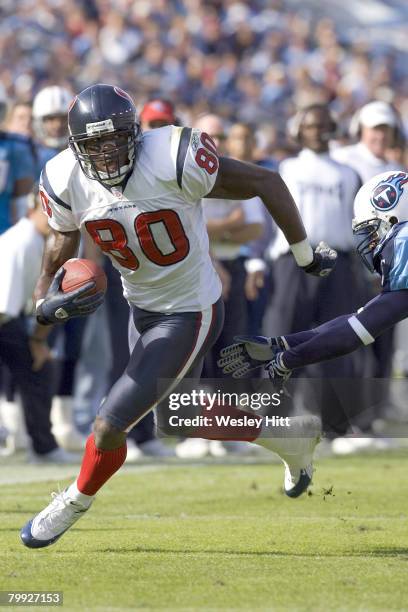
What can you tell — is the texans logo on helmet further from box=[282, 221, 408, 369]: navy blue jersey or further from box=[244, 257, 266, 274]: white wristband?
box=[244, 257, 266, 274]: white wristband

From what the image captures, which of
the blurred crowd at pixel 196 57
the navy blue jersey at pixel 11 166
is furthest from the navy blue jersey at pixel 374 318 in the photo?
the blurred crowd at pixel 196 57

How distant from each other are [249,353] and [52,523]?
3.49ft

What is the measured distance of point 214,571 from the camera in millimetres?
4621

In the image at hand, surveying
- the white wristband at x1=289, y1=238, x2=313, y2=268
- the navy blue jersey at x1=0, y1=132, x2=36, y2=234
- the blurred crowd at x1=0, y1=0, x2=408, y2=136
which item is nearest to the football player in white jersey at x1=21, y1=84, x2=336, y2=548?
the white wristband at x1=289, y1=238, x2=313, y2=268

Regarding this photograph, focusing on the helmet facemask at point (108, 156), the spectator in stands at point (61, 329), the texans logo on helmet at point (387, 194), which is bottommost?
the spectator in stands at point (61, 329)

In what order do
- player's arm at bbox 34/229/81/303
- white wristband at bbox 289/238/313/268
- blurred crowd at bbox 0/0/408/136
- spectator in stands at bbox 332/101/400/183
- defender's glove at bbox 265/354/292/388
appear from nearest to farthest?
defender's glove at bbox 265/354/292/388 → player's arm at bbox 34/229/81/303 → white wristband at bbox 289/238/313/268 → spectator in stands at bbox 332/101/400/183 → blurred crowd at bbox 0/0/408/136

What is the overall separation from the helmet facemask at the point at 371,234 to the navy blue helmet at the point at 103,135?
0.99 metres

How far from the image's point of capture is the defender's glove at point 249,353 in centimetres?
519

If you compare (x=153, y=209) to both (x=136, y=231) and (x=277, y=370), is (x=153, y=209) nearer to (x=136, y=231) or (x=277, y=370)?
(x=136, y=231)

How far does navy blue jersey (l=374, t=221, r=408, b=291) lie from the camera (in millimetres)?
4871

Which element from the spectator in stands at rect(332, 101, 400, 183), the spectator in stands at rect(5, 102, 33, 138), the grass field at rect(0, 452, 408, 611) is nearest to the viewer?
the grass field at rect(0, 452, 408, 611)

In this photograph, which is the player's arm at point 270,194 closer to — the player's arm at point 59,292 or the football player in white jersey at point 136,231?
the football player in white jersey at point 136,231

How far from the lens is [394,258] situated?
4.92 m

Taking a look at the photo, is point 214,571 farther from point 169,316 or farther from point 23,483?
point 23,483
